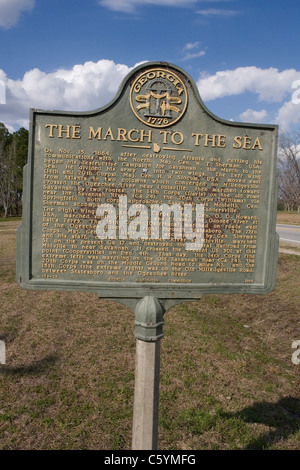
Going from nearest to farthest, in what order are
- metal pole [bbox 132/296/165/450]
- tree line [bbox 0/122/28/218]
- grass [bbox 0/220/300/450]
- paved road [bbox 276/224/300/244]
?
metal pole [bbox 132/296/165/450] → grass [bbox 0/220/300/450] → paved road [bbox 276/224/300/244] → tree line [bbox 0/122/28/218]

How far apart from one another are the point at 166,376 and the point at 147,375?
2387 mm

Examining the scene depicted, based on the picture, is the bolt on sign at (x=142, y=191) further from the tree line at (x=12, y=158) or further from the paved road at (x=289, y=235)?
the tree line at (x=12, y=158)

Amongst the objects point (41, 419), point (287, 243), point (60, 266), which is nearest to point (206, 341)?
point (41, 419)

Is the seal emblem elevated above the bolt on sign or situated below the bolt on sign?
above

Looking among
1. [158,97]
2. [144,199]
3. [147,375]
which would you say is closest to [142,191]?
[144,199]

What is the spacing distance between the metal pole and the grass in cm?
103

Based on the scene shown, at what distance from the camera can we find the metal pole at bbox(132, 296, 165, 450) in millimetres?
2975

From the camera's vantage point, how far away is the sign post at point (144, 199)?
9.88 ft

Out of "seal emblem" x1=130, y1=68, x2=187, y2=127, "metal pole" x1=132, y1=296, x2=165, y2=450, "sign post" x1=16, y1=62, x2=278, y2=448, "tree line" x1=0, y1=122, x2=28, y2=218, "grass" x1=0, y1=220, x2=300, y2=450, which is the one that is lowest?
"grass" x1=0, y1=220, x2=300, y2=450

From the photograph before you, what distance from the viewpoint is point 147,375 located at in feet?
9.77

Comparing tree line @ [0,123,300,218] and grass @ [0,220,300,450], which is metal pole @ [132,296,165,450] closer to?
grass @ [0,220,300,450]

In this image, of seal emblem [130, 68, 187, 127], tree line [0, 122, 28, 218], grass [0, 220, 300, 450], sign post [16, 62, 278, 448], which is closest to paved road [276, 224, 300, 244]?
grass [0, 220, 300, 450]

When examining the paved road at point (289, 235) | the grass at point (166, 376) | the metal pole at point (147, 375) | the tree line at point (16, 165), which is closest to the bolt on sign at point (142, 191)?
the metal pole at point (147, 375)
